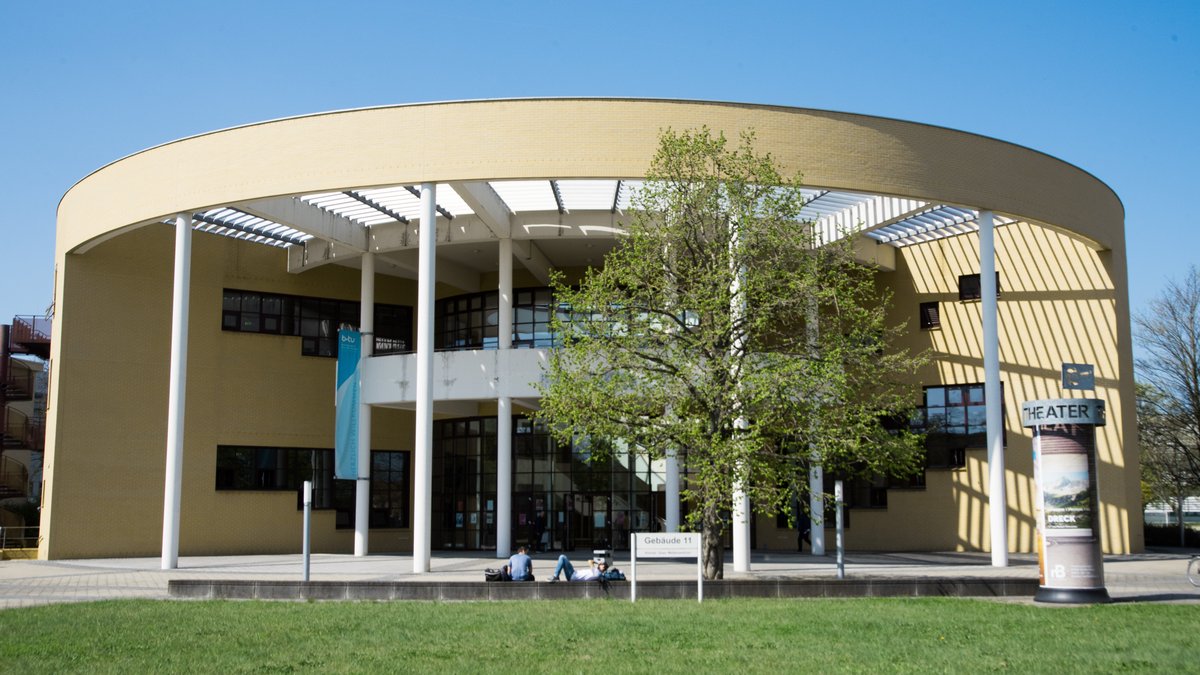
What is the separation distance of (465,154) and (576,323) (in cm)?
654

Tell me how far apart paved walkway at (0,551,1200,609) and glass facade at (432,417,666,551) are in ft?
4.84

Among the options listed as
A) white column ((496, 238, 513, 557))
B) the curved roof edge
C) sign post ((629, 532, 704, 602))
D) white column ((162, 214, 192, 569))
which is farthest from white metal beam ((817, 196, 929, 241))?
white column ((162, 214, 192, 569))

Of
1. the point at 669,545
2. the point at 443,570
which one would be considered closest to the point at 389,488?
the point at 443,570

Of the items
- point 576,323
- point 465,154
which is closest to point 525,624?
point 576,323

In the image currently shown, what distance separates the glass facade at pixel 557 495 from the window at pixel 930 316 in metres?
9.02

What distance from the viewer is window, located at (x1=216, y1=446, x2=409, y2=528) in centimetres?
3250

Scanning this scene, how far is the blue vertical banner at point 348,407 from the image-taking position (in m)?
29.7

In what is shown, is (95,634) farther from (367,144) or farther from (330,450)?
(330,450)

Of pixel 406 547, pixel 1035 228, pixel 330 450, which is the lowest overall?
pixel 406 547

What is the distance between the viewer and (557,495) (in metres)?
32.9

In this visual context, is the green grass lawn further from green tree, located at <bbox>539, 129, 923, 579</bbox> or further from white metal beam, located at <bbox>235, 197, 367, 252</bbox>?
white metal beam, located at <bbox>235, 197, 367, 252</bbox>

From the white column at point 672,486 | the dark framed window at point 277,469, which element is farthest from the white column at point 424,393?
the dark framed window at point 277,469

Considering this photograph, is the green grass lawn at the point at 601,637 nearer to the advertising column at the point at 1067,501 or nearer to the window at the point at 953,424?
the advertising column at the point at 1067,501

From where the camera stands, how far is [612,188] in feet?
90.5
